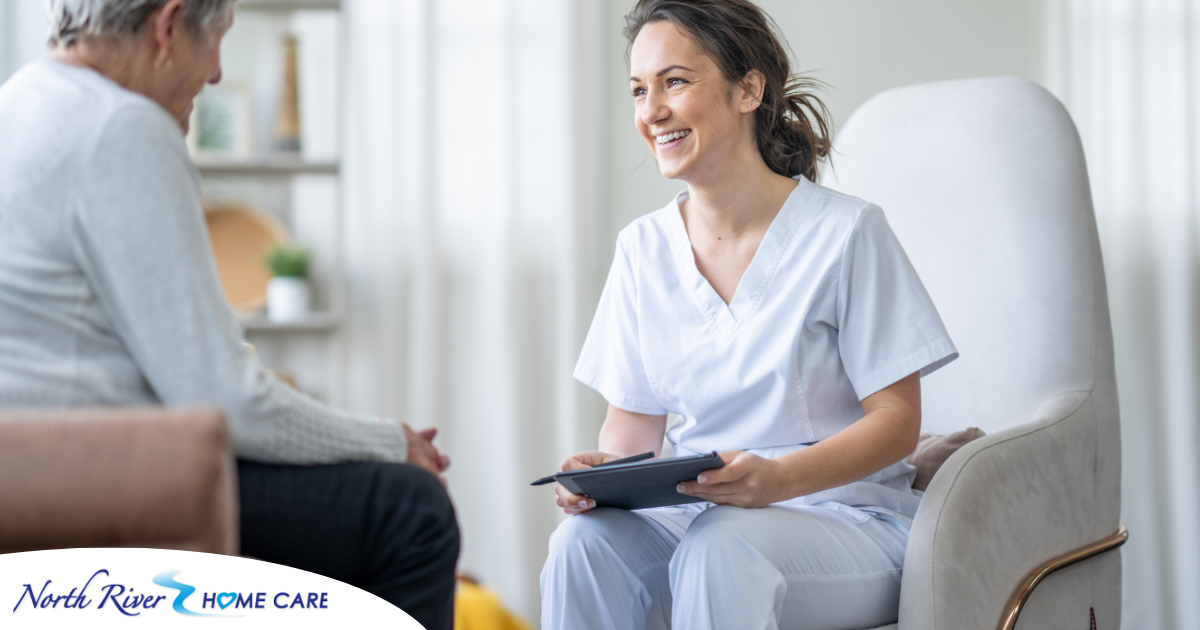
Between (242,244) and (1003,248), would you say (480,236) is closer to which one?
(242,244)

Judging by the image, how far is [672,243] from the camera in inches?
49.9

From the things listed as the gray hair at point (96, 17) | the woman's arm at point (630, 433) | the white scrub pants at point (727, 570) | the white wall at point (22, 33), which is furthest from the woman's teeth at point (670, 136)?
the white wall at point (22, 33)

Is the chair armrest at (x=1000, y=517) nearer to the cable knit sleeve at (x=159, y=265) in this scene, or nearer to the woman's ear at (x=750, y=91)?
the woman's ear at (x=750, y=91)

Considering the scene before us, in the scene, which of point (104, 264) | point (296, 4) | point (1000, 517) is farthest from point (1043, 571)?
point (296, 4)

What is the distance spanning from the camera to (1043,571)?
108 cm

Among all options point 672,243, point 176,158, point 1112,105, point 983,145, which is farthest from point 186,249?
point 1112,105

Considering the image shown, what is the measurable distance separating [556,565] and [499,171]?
4.90 ft

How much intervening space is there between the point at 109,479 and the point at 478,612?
1.42 meters

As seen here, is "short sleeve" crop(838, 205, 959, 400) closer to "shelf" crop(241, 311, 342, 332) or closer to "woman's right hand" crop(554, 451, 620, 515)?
"woman's right hand" crop(554, 451, 620, 515)

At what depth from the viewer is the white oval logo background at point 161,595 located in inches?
23.0

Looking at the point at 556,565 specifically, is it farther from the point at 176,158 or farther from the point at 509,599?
the point at 509,599

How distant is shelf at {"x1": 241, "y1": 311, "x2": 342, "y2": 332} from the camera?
227 cm

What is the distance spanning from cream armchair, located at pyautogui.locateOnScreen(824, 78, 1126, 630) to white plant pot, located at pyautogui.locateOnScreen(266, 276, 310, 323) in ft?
4.56

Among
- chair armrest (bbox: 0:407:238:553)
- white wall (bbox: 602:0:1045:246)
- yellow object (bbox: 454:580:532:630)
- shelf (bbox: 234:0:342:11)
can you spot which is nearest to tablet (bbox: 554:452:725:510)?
chair armrest (bbox: 0:407:238:553)
